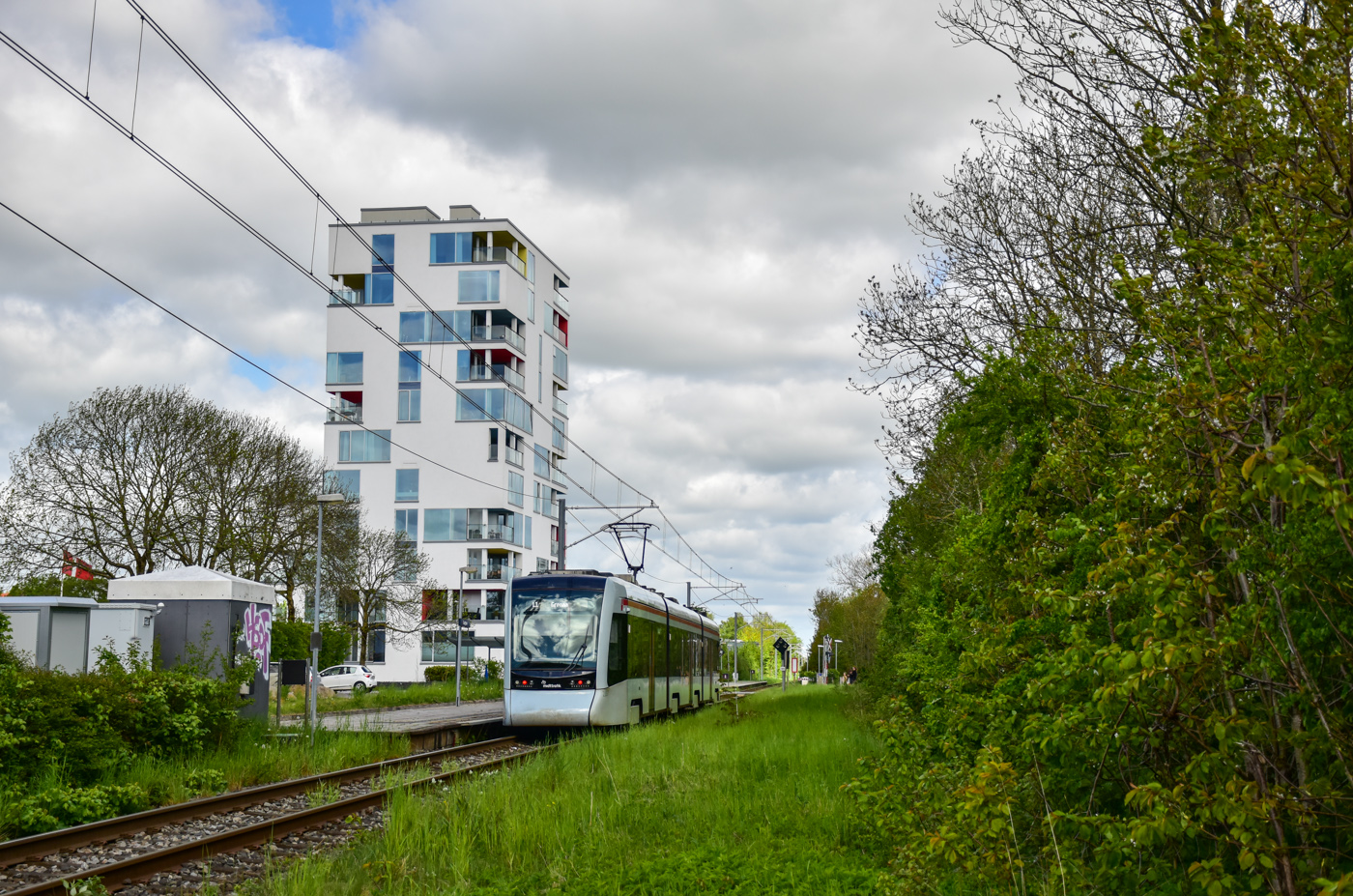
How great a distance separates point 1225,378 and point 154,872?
28.3 ft

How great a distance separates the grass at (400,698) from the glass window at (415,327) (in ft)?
82.2

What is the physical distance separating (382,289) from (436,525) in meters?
15.9

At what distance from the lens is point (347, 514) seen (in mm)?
49250

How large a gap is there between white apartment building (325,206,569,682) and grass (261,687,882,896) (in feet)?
192

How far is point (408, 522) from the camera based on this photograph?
73562mm

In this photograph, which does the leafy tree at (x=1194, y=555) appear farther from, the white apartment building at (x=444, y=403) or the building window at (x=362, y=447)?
the building window at (x=362, y=447)

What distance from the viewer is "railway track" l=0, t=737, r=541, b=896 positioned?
8.98 meters

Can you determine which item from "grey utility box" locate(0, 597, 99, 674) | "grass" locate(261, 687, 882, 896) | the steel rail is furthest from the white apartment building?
"grass" locate(261, 687, 882, 896)

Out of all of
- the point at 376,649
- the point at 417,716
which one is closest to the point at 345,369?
the point at 376,649

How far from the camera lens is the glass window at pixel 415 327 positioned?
242 feet

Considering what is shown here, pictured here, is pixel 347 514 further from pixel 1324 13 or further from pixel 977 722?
pixel 1324 13

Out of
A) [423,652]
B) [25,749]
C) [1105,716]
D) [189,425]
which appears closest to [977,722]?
[1105,716]

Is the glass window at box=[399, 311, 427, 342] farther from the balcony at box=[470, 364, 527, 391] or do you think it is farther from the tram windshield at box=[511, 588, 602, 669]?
the tram windshield at box=[511, 588, 602, 669]

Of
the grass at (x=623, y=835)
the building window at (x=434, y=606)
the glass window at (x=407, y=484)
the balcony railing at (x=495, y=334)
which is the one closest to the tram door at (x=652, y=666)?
the grass at (x=623, y=835)
